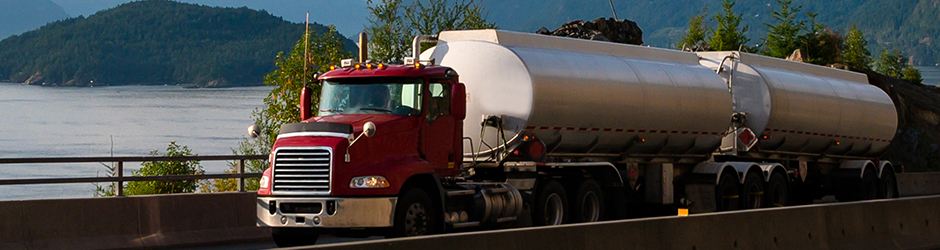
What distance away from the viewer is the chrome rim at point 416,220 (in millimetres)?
13516

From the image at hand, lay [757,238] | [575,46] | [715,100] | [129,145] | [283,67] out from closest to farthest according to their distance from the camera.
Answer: [757,238] < [575,46] < [715,100] < [283,67] < [129,145]

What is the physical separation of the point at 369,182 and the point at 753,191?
11.2 m

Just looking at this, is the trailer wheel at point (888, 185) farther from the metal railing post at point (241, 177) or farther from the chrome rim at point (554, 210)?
the metal railing post at point (241, 177)

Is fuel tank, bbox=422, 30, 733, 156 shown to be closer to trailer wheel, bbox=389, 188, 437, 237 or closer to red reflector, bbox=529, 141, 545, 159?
red reflector, bbox=529, 141, 545, 159

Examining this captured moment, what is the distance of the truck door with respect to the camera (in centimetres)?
1441

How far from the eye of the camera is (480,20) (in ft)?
152

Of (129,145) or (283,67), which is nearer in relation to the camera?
(283,67)

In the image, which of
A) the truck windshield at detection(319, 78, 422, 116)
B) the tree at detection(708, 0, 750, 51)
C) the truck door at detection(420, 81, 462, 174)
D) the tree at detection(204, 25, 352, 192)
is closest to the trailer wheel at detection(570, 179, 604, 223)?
the truck door at detection(420, 81, 462, 174)

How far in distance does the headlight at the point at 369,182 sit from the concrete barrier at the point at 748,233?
3.64 meters

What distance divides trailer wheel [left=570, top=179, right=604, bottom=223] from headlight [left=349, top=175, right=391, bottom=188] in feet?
16.4

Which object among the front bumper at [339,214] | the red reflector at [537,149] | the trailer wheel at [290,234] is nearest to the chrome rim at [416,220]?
the front bumper at [339,214]

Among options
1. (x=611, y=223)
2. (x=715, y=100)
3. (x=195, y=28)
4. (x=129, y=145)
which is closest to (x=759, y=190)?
(x=715, y=100)

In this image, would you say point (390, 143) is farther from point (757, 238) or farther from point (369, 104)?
point (757, 238)

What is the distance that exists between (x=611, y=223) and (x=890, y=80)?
39.2 metres
